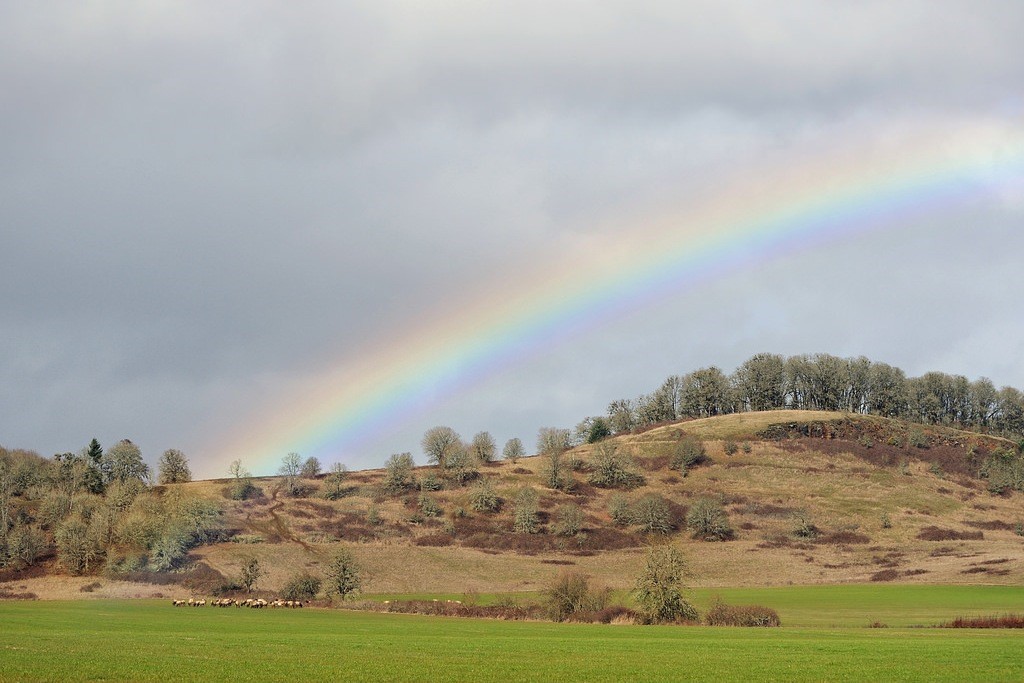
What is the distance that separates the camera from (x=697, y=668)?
35312mm

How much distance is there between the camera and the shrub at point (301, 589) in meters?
95.2

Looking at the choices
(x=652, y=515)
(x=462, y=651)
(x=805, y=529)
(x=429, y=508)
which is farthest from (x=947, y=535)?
(x=462, y=651)

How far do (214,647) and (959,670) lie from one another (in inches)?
1235

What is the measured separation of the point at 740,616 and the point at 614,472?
111812 mm

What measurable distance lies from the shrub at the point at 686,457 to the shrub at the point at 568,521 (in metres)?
40.6

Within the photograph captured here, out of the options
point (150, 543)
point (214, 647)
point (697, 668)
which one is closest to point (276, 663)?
point (214, 647)

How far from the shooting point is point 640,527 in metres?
152

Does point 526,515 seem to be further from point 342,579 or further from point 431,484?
point 342,579

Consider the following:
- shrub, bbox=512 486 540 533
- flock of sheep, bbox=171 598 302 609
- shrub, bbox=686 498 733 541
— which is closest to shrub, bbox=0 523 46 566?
flock of sheep, bbox=171 598 302 609

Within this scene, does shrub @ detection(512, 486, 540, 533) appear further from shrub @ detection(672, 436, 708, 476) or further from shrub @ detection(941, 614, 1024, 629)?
shrub @ detection(941, 614, 1024, 629)

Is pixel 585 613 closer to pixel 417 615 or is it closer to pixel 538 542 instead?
pixel 417 615

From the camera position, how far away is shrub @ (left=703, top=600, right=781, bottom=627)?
70938 millimetres

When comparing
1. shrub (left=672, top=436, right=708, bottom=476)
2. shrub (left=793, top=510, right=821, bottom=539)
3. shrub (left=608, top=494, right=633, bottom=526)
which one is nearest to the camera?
shrub (left=793, top=510, right=821, bottom=539)

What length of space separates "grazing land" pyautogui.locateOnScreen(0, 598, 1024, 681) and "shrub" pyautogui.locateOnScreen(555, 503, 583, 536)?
8222cm
